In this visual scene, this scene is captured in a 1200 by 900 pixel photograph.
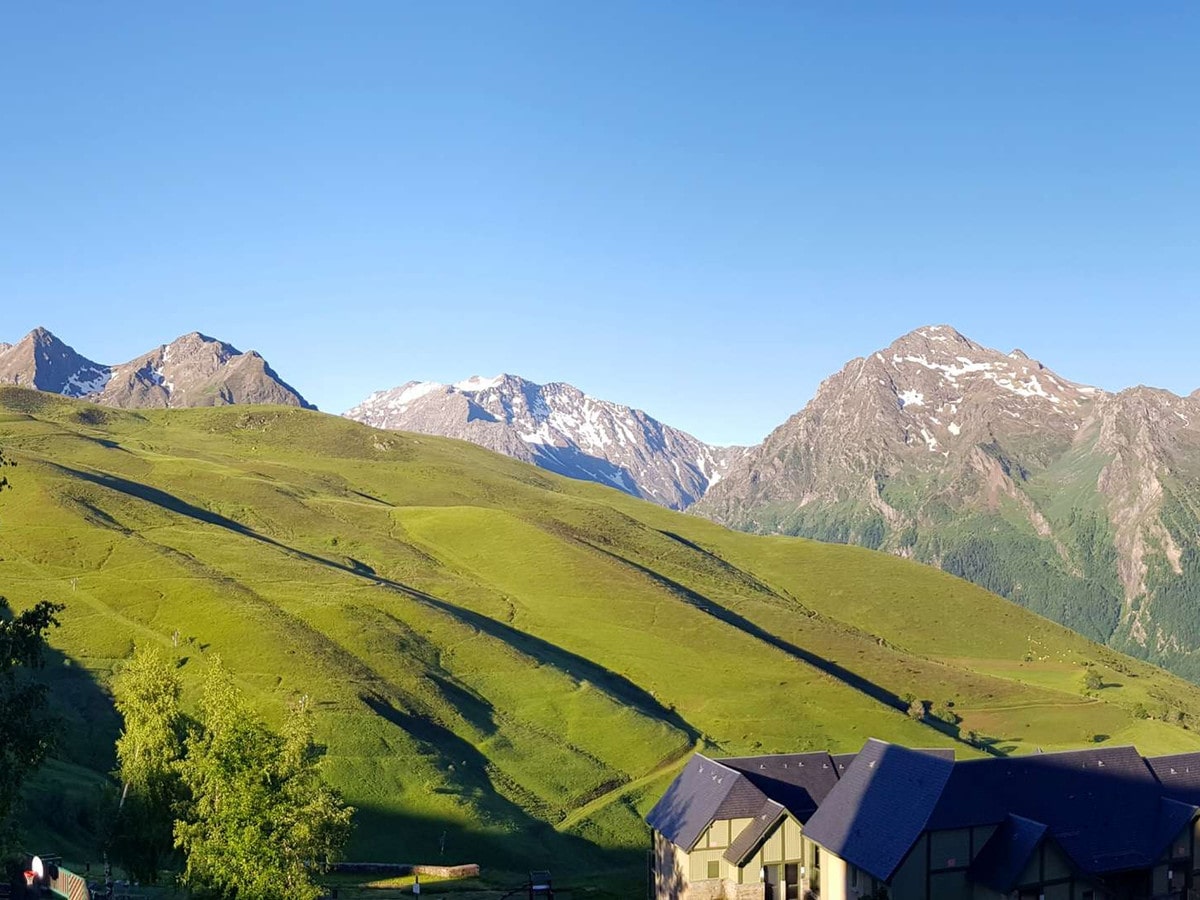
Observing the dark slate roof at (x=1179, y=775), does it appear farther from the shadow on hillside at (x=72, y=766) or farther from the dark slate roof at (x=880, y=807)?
the shadow on hillside at (x=72, y=766)

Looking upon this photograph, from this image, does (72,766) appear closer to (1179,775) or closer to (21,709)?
(21,709)

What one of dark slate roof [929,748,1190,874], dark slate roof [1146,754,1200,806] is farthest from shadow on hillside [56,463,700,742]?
dark slate roof [929,748,1190,874]

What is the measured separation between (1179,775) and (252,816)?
71.0 m

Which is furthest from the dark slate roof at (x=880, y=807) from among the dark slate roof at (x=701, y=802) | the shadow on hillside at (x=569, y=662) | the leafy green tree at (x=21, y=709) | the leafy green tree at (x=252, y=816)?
the shadow on hillside at (x=569, y=662)

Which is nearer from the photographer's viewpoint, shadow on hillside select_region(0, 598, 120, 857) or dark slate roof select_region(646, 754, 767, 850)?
dark slate roof select_region(646, 754, 767, 850)

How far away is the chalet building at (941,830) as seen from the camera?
64.6 meters

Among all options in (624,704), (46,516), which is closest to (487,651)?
(624,704)

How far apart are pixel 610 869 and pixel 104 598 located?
9230 centimetres

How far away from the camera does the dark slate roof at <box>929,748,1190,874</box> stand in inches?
2613

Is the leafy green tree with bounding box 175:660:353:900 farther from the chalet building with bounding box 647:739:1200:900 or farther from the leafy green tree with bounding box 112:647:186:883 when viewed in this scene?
the chalet building with bounding box 647:739:1200:900

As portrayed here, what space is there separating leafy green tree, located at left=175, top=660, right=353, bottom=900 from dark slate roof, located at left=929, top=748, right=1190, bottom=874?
130 feet

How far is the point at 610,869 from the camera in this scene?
356 ft

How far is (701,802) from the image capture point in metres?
77.6

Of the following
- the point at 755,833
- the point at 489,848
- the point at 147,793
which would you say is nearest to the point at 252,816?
the point at 147,793
